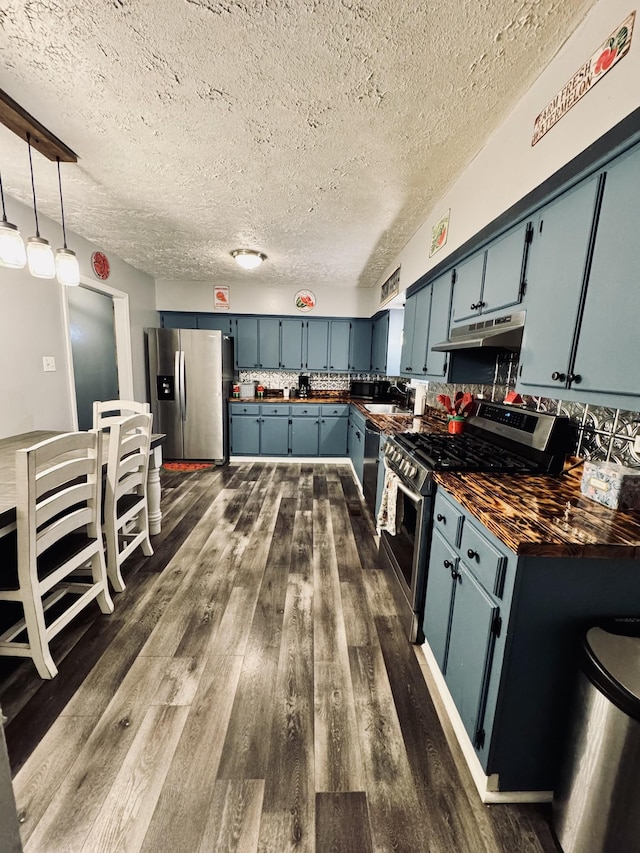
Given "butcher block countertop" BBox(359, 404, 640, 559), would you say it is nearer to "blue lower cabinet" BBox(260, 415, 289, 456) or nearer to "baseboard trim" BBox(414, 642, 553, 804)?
"baseboard trim" BBox(414, 642, 553, 804)

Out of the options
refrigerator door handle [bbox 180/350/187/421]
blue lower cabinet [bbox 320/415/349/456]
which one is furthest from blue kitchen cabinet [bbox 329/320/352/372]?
refrigerator door handle [bbox 180/350/187/421]

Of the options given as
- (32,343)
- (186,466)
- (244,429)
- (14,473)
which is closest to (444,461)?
(14,473)

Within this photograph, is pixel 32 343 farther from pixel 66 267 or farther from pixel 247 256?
pixel 247 256

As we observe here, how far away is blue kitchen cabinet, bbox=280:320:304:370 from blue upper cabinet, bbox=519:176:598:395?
12.3 feet

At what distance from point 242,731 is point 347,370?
434cm

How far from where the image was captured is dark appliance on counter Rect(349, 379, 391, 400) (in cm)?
471

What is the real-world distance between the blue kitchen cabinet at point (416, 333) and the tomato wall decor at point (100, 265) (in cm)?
321

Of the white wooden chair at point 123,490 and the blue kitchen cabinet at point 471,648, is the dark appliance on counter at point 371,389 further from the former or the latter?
the blue kitchen cabinet at point 471,648

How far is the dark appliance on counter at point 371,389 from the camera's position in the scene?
15.5 feet

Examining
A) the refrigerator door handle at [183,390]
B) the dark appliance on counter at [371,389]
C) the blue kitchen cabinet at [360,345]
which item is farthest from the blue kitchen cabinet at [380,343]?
the refrigerator door handle at [183,390]

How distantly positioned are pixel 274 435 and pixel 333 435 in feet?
2.76

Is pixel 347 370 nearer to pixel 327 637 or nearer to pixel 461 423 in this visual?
pixel 461 423

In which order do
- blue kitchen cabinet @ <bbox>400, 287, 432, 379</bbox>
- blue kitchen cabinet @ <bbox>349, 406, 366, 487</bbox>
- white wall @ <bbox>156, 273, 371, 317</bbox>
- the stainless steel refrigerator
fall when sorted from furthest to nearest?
white wall @ <bbox>156, 273, 371, 317</bbox>
the stainless steel refrigerator
blue kitchen cabinet @ <bbox>349, 406, 366, 487</bbox>
blue kitchen cabinet @ <bbox>400, 287, 432, 379</bbox>

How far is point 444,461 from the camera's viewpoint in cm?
159
